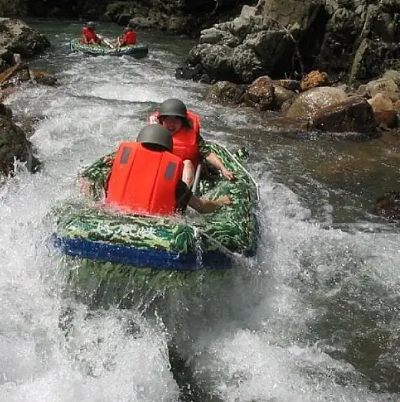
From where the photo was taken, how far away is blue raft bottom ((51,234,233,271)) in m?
4.27

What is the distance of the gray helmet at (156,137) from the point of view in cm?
482

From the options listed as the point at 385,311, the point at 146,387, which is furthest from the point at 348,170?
the point at 146,387

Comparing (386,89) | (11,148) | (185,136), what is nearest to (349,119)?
(386,89)

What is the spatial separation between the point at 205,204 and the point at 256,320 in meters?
1.16

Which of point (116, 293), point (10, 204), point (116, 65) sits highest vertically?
point (116, 293)

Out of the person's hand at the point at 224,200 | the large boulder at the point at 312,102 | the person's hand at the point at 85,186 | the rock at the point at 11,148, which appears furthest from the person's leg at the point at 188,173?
the large boulder at the point at 312,102

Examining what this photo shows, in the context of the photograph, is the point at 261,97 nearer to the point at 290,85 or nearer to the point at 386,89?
the point at 290,85

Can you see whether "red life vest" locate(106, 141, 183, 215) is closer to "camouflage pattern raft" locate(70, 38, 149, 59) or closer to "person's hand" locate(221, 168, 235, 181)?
"person's hand" locate(221, 168, 235, 181)

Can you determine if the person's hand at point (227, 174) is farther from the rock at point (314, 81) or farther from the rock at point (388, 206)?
the rock at point (314, 81)

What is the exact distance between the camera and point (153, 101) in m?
12.9

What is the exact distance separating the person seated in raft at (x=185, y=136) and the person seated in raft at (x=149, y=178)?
0.79m

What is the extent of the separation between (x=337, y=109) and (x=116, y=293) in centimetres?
753

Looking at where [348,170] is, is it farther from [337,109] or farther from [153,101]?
[153,101]

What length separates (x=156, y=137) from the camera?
4.82 m
